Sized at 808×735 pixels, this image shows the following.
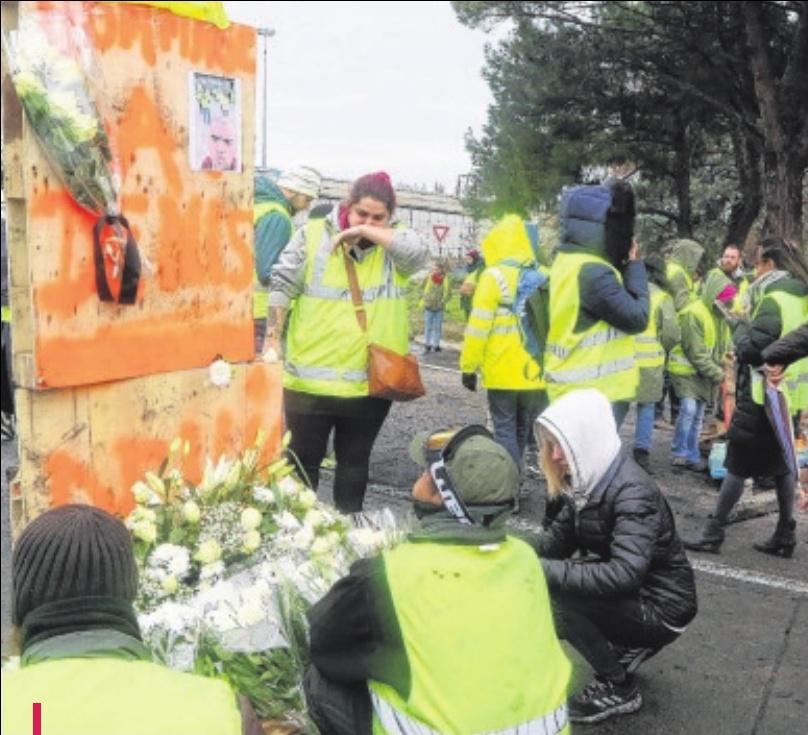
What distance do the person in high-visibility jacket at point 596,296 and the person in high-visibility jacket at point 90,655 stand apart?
3.36 meters

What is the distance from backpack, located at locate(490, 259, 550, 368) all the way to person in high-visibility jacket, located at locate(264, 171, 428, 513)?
130cm

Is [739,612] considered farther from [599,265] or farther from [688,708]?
[599,265]

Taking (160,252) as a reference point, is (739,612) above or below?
below

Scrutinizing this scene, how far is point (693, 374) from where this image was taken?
7.55 meters

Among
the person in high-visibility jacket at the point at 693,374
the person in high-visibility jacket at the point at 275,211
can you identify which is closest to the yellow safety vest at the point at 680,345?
the person in high-visibility jacket at the point at 693,374

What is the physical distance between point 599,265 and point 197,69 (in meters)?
2.26

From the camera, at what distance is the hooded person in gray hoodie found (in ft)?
11.4

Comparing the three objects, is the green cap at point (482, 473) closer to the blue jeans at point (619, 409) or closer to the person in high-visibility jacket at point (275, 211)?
the blue jeans at point (619, 409)

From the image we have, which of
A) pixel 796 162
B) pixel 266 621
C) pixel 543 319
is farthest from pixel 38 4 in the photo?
pixel 796 162

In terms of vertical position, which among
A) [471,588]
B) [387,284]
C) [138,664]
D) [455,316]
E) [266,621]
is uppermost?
[387,284]

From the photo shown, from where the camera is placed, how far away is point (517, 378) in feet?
19.1

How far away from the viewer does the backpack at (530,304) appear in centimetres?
570

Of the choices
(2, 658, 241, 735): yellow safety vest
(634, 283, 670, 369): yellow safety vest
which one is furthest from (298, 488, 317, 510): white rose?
(634, 283, 670, 369): yellow safety vest

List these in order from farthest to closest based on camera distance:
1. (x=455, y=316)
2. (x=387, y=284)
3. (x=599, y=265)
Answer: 1. (x=455, y=316)
2. (x=599, y=265)
3. (x=387, y=284)
